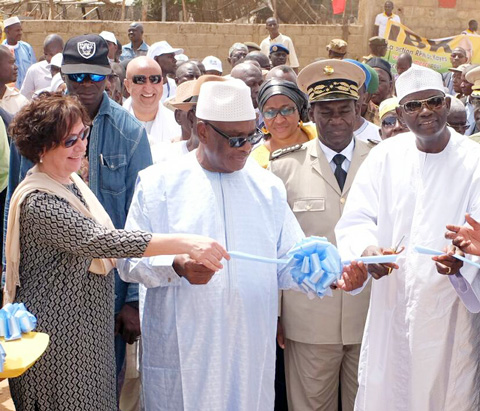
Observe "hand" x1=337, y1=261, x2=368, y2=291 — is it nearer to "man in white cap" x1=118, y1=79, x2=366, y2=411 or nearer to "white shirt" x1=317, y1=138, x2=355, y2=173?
"man in white cap" x1=118, y1=79, x2=366, y2=411

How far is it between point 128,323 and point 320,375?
3.92ft

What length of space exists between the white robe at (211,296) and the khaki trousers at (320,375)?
28.4 inches

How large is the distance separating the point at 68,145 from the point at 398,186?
5.86ft

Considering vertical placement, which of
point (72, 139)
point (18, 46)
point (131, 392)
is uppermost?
point (18, 46)

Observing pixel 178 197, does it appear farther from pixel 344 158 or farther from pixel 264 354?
pixel 344 158

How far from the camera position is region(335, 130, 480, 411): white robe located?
12.9ft

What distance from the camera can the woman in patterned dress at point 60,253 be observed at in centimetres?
340

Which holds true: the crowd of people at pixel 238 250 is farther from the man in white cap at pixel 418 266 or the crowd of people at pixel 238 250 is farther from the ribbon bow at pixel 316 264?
the ribbon bow at pixel 316 264

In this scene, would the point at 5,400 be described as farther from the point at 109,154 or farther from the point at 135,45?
the point at 135,45

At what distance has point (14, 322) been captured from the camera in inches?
125

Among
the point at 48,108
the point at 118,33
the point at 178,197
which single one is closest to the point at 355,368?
the point at 178,197

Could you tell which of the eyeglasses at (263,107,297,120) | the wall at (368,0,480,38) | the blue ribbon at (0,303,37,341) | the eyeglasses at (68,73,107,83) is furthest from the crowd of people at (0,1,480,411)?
the wall at (368,0,480,38)

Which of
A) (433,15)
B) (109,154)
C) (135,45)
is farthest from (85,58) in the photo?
(433,15)

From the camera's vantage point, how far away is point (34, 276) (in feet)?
11.6
